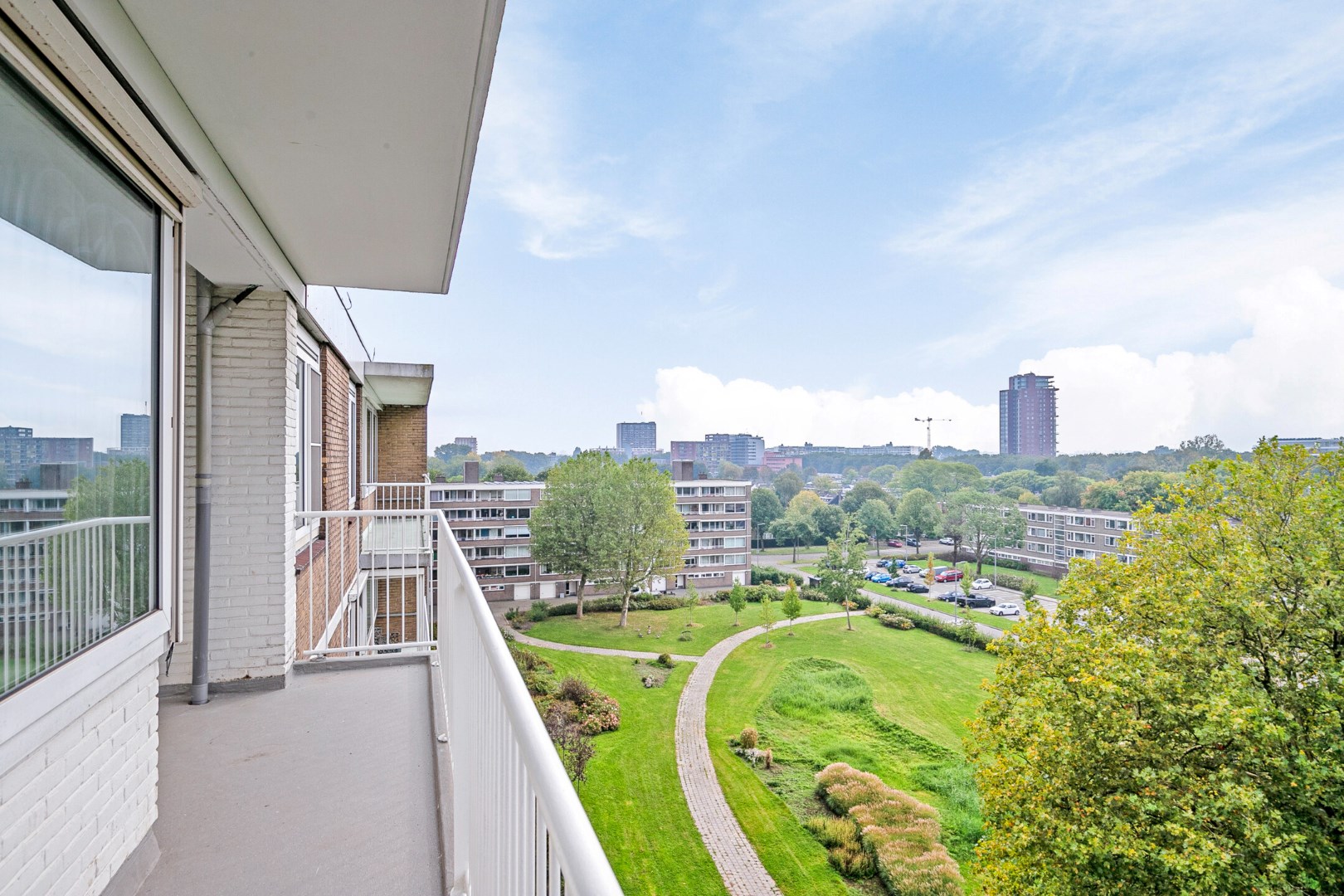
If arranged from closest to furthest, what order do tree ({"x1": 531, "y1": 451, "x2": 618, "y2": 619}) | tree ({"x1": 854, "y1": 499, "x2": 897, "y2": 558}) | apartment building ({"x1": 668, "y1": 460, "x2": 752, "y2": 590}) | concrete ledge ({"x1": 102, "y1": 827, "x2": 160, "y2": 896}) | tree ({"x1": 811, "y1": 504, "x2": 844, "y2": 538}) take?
concrete ledge ({"x1": 102, "y1": 827, "x2": 160, "y2": 896})
tree ({"x1": 531, "y1": 451, "x2": 618, "y2": 619})
apartment building ({"x1": 668, "y1": 460, "x2": 752, "y2": 590})
tree ({"x1": 854, "y1": 499, "x2": 897, "y2": 558})
tree ({"x1": 811, "y1": 504, "x2": 844, "y2": 538})

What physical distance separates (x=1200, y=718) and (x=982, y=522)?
143ft

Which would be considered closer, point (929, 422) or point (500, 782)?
point (500, 782)

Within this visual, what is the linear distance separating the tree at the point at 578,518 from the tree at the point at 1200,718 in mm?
24166

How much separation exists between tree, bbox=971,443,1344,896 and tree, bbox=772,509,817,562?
156 feet

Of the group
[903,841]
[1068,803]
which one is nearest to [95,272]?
[1068,803]

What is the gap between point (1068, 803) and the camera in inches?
342

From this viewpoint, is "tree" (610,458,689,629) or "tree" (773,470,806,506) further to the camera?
"tree" (773,470,806,506)

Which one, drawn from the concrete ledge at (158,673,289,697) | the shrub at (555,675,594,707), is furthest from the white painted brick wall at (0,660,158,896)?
the shrub at (555,675,594,707)

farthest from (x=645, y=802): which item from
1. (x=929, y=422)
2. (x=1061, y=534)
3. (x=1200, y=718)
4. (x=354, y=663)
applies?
(x=929, y=422)

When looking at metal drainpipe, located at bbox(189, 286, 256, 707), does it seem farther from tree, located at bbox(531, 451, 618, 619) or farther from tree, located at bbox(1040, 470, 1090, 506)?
tree, located at bbox(1040, 470, 1090, 506)

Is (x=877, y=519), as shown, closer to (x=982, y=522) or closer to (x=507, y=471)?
(x=982, y=522)

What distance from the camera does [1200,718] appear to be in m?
8.66

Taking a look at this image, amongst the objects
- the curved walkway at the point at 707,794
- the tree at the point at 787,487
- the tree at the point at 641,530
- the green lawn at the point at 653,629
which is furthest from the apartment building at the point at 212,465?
the tree at the point at 787,487

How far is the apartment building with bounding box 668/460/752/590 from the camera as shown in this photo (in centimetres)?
4381
